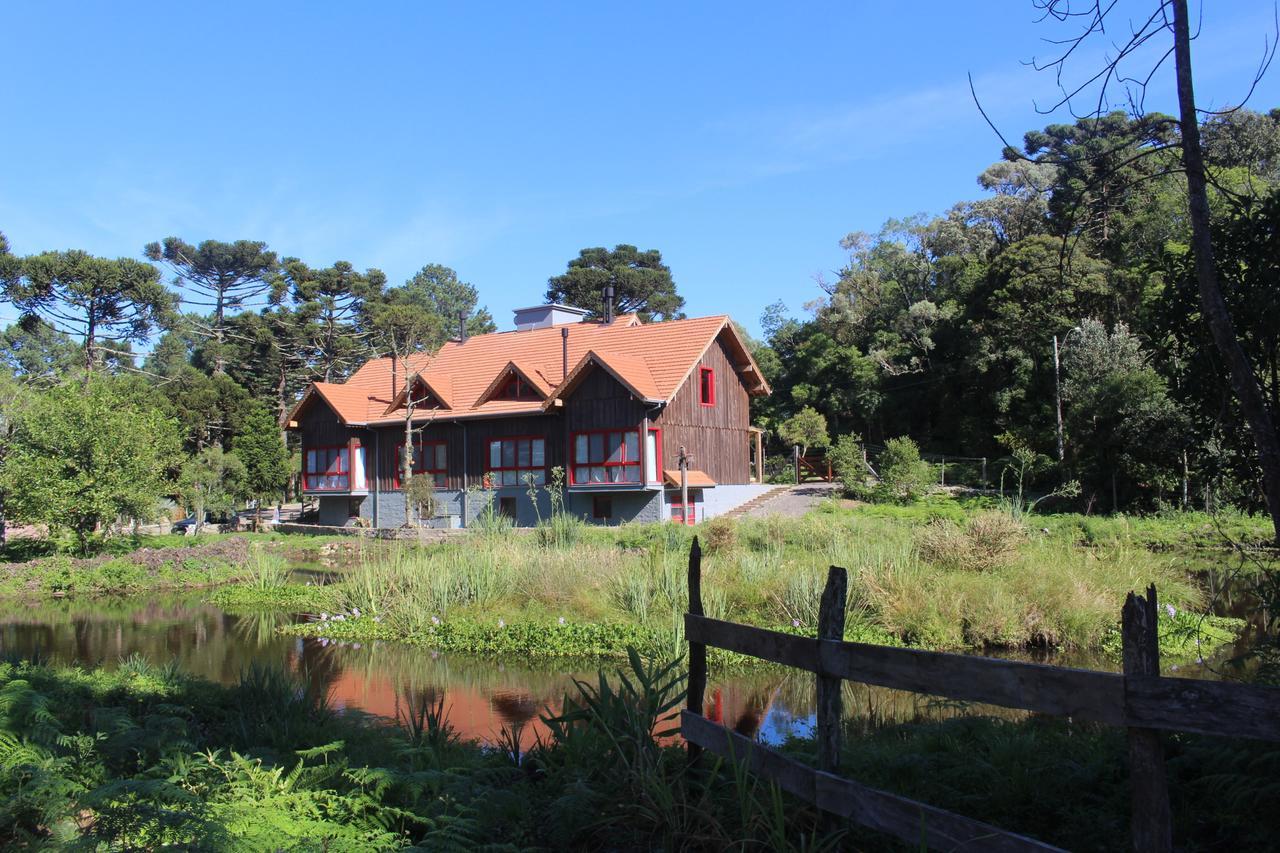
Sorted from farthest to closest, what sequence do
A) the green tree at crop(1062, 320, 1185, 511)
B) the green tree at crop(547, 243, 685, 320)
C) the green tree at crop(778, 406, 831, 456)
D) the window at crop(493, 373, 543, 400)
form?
the green tree at crop(547, 243, 685, 320)
the green tree at crop(778, 406, 831, 456)
the window at crop(493, 373, 543, 400)
the green tree at crop(1062, 320, 1185, 511)

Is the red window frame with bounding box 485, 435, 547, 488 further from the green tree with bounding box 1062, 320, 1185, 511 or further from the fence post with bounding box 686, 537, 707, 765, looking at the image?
the fence post with bounding box 686, 537, 707, 765

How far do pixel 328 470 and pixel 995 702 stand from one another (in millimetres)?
36715

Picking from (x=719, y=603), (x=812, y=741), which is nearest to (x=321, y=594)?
(x=719, y=603)

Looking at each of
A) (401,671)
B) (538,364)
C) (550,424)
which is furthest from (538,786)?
(538,364)

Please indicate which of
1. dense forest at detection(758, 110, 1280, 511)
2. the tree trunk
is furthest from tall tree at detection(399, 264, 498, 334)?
the tree trunk

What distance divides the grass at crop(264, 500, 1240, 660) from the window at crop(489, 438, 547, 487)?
15596mm

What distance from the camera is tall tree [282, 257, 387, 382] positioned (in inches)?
2018

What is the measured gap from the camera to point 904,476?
3034 centimetres

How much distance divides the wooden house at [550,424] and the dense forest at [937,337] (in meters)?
2.52

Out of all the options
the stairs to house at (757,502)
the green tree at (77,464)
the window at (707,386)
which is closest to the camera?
the green tree at (77,464)

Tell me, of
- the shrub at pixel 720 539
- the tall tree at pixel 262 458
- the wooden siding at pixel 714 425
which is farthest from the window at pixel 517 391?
the shrub at pixel 720 539

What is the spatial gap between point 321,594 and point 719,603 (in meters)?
8.33

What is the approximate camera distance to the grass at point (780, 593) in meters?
12.0

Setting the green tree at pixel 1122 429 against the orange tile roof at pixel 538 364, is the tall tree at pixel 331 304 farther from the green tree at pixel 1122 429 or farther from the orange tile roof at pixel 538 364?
the green tree at pixel 1122 429
